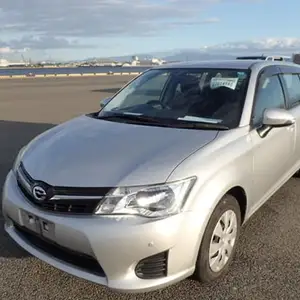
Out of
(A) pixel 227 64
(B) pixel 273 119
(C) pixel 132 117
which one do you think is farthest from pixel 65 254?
(A) pixel 227 64

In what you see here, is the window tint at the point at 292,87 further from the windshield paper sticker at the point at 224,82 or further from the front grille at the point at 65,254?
the front grille at the point at 65,254

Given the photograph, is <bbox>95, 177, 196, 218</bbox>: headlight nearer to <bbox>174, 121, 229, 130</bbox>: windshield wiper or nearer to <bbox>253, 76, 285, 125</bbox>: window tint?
<bbox>174, 121, 229, 130</bbox>: windshield wiper

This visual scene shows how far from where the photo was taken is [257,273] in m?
3.12

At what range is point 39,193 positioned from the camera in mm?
2734

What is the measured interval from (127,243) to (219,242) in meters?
0.83

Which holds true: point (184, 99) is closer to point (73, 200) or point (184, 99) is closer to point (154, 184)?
point (154, 184)

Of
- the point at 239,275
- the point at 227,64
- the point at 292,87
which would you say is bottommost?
the point at 239,275

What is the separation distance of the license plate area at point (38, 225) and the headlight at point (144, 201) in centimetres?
37

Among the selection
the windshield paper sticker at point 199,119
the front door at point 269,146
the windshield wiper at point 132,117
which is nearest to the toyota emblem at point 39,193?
the windshield wiper at point 132,117

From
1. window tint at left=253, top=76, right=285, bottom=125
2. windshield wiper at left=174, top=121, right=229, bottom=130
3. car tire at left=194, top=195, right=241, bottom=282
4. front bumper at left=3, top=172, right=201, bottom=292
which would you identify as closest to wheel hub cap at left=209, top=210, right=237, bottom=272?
car tire at left=194, top=195, right=241, bottom=282

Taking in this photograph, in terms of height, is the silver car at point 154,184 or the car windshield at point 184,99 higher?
the car windshield at point 184,99

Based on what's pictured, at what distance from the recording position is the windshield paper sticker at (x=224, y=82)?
376 cm

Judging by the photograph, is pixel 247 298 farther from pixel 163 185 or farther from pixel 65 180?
pixel 65 180

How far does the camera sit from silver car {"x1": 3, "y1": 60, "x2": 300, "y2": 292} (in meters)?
2.52
